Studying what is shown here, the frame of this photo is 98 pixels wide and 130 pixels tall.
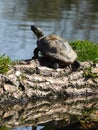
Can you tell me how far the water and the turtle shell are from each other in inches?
64.5

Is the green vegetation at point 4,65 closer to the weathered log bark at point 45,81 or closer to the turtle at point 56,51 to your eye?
the weathered log bark at point 45,81

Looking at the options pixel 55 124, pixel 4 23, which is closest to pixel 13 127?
pixel 55 124

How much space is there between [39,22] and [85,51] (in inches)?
238

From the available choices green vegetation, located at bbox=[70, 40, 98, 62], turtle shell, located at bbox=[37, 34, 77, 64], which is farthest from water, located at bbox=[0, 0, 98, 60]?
turtle shell, located at bbox=[37, 34, 77, 64]

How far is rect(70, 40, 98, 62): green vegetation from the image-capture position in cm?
810

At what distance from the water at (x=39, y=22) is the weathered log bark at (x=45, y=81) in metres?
1.93

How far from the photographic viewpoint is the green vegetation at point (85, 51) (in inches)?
319

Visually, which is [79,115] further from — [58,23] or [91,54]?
[58,23]

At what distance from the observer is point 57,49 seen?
300 inches

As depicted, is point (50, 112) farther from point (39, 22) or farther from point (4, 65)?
point (39, 22)

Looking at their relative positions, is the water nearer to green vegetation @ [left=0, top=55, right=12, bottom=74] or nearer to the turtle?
the turtle

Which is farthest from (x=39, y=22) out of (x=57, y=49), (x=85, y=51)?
(x=57, y=49)

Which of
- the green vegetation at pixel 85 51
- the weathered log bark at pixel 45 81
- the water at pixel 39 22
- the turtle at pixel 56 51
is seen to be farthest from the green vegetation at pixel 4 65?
the water at pixel 39 22

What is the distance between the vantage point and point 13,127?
19.7 ft
